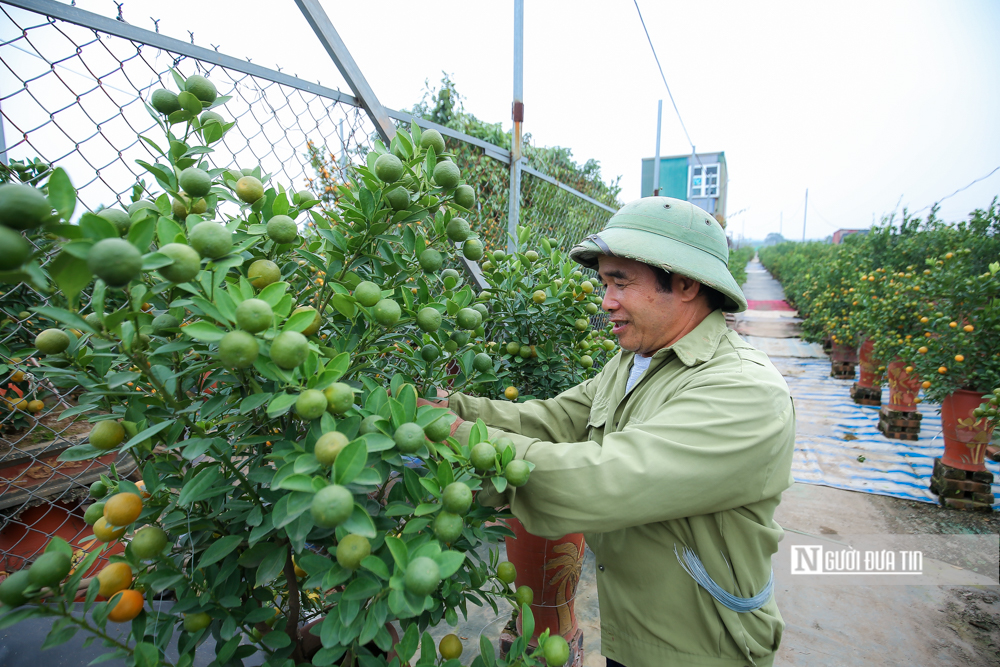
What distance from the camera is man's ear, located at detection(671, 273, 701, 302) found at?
1.45m

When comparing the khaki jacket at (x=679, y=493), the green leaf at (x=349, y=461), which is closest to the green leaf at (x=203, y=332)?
the green leaf at (x=349, y=461)

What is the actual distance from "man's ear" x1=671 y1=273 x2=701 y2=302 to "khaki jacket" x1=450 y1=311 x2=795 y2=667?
0.10 metres

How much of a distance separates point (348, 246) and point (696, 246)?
986mm

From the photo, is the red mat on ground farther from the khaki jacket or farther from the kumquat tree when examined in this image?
the kumquat tree

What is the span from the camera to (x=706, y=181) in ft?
53.4

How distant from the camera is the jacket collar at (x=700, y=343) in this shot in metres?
1.37

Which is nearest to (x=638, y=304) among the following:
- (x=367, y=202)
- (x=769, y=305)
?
(x=367, y=202)

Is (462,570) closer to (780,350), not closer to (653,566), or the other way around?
(653,566)

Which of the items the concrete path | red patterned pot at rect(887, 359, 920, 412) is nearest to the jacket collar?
the concrete path

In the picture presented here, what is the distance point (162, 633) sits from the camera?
854 millimetres

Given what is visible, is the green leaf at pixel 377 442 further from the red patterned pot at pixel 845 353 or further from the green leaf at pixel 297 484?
the red patterned pot at pixel 845 353

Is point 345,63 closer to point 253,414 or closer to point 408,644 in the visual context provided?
point 253,414

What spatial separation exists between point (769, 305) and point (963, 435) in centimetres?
1499

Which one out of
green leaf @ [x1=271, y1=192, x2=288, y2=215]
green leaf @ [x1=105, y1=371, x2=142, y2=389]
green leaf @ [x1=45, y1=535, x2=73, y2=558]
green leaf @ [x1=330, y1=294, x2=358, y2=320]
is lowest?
green leaf @ [x1=45, y1=535, x2=73, y2=558]
